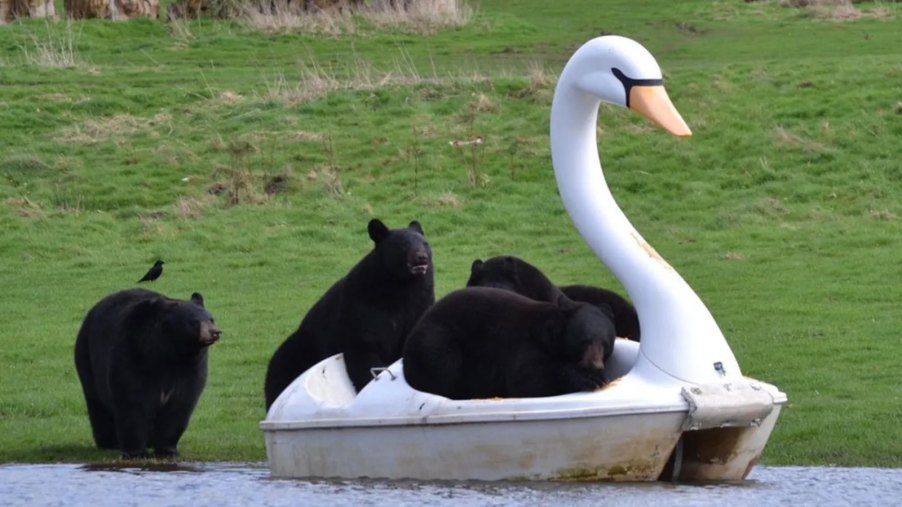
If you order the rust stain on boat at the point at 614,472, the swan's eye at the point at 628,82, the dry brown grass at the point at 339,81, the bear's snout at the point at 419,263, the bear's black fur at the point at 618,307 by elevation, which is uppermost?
the swan's eye at the point at 628,82

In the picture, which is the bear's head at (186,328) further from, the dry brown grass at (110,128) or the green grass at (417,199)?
the dry brown grass at (110,128)

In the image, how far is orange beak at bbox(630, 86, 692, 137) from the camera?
10688mm

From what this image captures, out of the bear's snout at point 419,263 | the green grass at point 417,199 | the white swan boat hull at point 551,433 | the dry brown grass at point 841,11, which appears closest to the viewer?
the white swan boat hull at point 551,433

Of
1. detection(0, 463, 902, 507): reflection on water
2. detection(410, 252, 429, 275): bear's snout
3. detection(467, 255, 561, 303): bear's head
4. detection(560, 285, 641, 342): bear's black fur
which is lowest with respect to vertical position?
detection(0, 463, 902, 507): reflection on water

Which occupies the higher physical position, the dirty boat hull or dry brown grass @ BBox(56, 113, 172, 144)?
the dirty boat hull

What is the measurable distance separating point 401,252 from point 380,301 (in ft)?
1.26

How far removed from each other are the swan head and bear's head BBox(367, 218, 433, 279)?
2117 mm

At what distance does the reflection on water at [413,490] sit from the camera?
33.9 ft

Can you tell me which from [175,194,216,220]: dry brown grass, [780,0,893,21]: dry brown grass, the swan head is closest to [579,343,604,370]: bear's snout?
the swan head

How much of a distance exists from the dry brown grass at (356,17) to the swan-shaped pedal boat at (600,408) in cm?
3175

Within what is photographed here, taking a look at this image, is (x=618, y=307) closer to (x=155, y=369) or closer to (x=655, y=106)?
(x=655, y=106)

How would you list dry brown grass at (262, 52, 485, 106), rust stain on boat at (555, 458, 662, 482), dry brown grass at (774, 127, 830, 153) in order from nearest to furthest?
rust stain on boat at (555, 458, 662, 482) < dry brown grass at (774, 127, 830, 153) < dry brown grass at (262, 52, 485, 106)

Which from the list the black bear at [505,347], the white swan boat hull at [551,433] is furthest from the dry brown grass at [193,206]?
the black bear at [505,347]

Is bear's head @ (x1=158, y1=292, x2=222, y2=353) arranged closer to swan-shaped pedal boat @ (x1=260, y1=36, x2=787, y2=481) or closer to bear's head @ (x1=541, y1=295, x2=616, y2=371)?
swan-shaped pedal boat @ (x1=260, y1=36, x2=787, y2=481)
